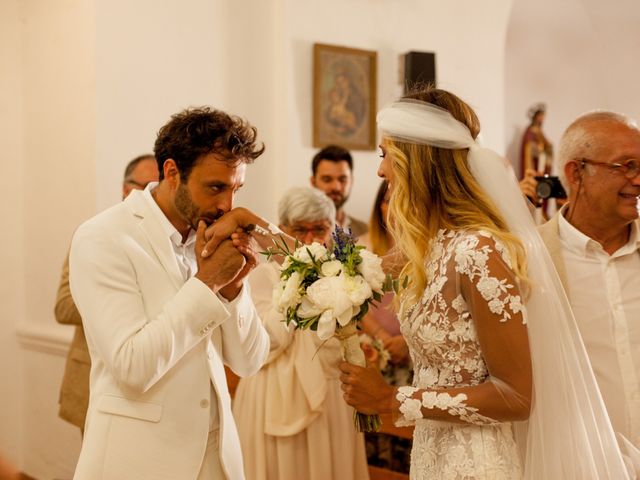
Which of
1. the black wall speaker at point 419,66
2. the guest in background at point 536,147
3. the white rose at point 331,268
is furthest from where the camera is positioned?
the guest in background at point 536,147

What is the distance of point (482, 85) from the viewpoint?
6.91m

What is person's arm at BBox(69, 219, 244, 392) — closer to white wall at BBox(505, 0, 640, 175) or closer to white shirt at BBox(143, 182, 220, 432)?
white shirt at BBox(143, 182, 220, 432)

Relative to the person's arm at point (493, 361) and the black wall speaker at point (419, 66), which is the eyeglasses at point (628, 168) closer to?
the person's arm at point (493, 361)

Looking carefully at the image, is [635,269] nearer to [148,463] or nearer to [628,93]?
[148,463]

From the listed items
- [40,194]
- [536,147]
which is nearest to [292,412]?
[40,194]

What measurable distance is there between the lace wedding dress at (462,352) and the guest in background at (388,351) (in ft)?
6.15

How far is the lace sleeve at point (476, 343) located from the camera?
2.16 m

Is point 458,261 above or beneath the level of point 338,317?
above

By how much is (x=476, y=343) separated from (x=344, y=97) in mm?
4052

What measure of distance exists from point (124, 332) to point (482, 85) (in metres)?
5.32

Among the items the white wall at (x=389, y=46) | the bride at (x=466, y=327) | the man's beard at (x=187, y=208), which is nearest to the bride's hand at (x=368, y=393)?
the bride at (x=466, y=327)

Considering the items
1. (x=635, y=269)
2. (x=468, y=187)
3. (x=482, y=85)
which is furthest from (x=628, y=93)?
(x=468, y=187)

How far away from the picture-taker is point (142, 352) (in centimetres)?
218

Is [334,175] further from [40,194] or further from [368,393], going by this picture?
[368,393]
